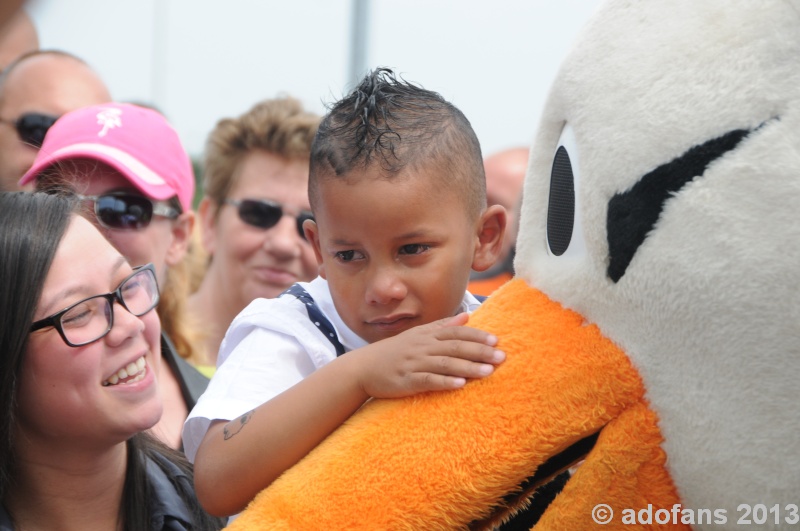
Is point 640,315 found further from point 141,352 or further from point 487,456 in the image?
point 141,352

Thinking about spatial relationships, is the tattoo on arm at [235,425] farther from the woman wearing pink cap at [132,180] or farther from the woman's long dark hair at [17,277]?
the woman wearing pink cap at [132,180]

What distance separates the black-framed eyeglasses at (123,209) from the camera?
298 centimetres

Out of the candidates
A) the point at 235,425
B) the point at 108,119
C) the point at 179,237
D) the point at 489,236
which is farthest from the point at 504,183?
the point at 235,425

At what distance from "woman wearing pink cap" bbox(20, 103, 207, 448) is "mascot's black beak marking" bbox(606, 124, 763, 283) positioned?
1890 millimetres

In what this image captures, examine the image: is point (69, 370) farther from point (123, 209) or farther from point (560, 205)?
point (123, 209)

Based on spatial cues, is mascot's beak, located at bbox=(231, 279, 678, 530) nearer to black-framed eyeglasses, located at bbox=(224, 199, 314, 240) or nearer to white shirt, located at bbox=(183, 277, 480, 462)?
white shirt, located at bbox=(183, 277, 480, 462)

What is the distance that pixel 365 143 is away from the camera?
5.88 ft

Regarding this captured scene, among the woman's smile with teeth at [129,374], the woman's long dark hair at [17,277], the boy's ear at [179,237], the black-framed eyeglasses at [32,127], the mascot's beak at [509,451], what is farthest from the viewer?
the boy's ear at [179,237]

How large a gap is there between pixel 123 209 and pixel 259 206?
96 centimetres

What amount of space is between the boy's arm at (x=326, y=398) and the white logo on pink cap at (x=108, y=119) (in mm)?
1775

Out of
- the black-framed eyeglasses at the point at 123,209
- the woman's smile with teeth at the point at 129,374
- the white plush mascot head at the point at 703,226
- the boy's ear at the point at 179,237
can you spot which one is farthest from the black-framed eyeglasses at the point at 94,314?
the boy's ear at the point at 179,237

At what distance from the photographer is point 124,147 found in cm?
310

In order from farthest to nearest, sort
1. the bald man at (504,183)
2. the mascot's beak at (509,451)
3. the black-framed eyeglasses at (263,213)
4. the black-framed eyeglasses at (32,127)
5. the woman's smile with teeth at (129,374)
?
the bald man at (504,183) < the black-framed eyeglasses at (263,213) < the black-framed eyeglasses at (32,127) < the woman's smile with teeth at (129,374) < the mascot's beak at (509,451)

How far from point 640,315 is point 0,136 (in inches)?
98.8
